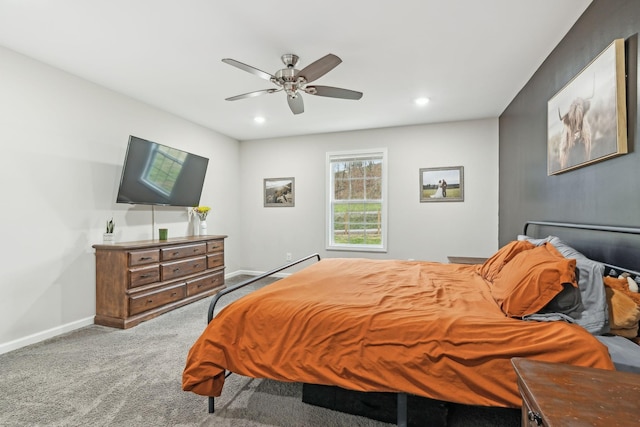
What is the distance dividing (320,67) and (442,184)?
3046mm

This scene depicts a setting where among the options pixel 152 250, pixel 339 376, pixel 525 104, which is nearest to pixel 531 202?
pixel 525 104

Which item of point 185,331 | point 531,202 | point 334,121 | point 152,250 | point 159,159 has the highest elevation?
point 334,121

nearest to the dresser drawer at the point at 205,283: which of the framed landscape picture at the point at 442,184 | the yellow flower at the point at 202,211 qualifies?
the yellow flower at the point at 202,211

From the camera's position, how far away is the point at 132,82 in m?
3.23

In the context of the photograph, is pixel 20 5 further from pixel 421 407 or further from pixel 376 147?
pixel 376 147

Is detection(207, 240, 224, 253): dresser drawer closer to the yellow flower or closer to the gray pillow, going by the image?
the yellow flower

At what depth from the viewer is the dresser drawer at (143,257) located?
10.3 ft

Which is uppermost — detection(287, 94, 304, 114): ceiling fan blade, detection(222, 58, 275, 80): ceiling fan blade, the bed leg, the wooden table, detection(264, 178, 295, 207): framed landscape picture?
detection(222, 58, 275, 80): ceiling fan blade

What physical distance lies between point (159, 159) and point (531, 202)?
4294 millimetres

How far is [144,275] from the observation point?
3.26 meters

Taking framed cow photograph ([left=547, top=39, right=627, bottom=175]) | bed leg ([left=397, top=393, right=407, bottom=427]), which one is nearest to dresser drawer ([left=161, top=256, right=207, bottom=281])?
bed leg ([left=397, top=393, right=407, bottom=427])

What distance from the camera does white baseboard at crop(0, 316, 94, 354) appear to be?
101 inches

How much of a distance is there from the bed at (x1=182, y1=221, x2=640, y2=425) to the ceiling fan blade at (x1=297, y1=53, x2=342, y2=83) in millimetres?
1693

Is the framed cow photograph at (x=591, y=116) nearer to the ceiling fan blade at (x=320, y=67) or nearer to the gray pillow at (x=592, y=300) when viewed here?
the gray pillow at (x=592, y=300)
